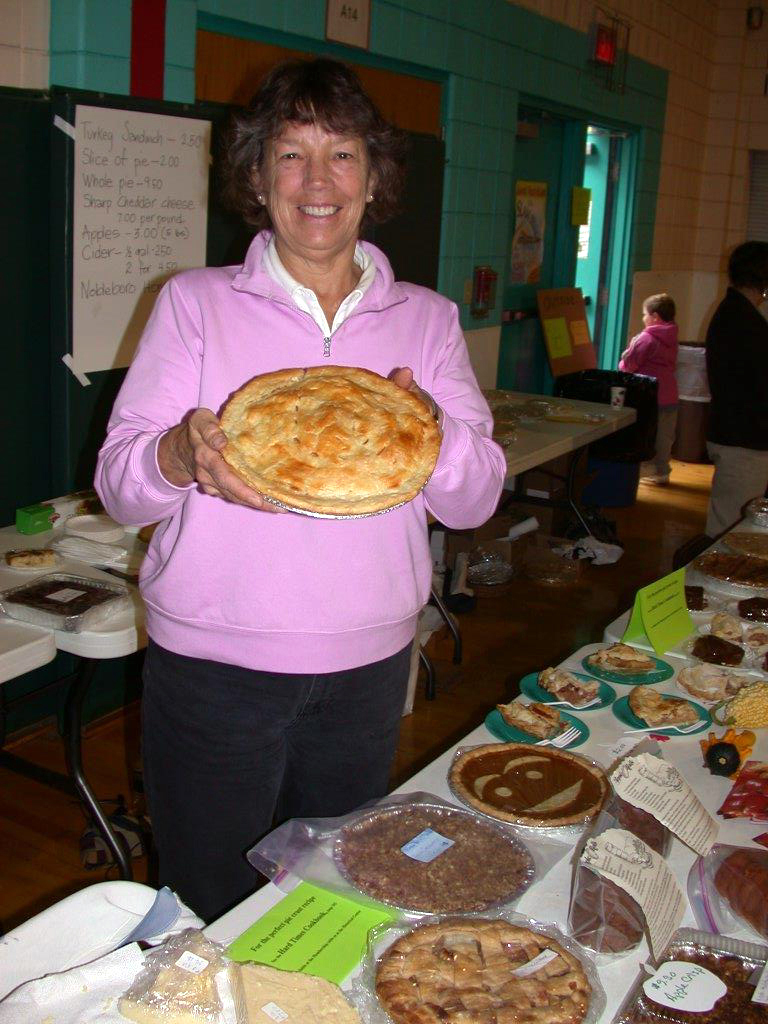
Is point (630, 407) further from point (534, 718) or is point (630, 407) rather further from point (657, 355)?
point (534, 718)

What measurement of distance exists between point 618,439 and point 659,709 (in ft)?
14.1

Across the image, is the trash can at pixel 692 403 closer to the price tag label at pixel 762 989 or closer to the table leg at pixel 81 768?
the table leg at pixel 81 768

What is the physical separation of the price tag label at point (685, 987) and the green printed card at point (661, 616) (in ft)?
3.12

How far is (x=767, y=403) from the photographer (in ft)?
13.8

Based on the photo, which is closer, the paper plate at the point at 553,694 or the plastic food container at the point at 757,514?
the paper plate at the point at 553,694

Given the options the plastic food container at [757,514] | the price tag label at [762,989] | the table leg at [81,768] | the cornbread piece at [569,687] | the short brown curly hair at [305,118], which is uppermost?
the short brown curly hair at [305,118]

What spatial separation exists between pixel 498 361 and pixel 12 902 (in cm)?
430

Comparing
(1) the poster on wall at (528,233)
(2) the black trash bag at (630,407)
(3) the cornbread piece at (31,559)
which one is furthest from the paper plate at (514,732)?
(1) the poster on wall at (528,233)

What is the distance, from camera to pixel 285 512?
4.36ft

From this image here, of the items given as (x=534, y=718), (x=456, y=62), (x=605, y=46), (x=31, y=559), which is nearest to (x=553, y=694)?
(x=534, y=718)

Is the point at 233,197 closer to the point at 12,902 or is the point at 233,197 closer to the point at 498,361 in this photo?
the point at 12,902

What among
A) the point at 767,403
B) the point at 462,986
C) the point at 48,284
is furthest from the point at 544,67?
the point at 462,986

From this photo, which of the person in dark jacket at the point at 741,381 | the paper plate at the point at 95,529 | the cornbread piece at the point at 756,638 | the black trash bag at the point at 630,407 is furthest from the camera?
the black trash bag at the point at 630,407

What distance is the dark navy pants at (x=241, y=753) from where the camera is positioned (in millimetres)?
1452
